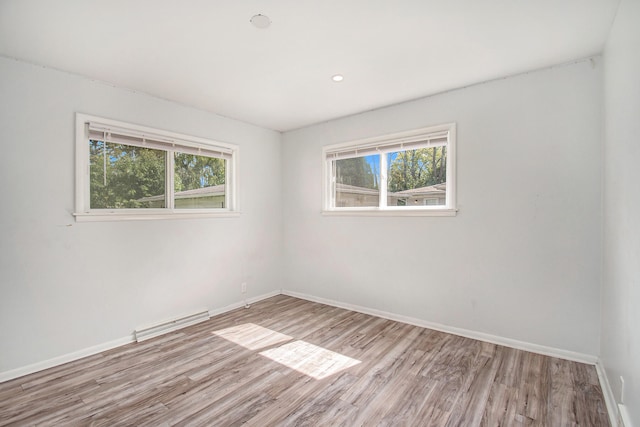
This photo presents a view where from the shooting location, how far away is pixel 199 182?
3568mm

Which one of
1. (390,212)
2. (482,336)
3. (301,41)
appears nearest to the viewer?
(301,41)

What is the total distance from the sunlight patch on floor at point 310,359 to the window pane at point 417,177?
1.82 meters

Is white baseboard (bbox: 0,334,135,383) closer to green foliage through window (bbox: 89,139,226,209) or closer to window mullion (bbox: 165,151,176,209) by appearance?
green foliage through window (bbox: 89,139,226,209)

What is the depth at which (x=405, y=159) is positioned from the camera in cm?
343

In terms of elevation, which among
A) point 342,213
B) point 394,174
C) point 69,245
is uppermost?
point 394,174

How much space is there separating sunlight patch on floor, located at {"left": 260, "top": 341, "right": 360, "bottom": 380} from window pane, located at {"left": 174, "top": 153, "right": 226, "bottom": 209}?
75.1 inches

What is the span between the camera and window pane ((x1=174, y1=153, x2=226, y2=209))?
11.1ft

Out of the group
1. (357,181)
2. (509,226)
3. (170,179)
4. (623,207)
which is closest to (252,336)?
(170,179)

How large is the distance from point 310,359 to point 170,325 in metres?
1.61

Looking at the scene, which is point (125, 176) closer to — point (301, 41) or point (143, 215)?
point (143, 215)

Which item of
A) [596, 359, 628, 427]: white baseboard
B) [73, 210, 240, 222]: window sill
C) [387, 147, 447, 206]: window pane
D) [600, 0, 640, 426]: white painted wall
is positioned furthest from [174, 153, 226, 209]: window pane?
[596, 359, 628, 427]: white baseboard

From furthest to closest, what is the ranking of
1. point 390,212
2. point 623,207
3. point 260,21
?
point 390,212 → point 260,21 → point 623,207

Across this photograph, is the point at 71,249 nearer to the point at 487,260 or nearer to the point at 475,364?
the point at 475,364

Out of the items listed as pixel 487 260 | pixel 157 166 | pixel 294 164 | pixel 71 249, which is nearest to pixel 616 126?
pixel 487 260
